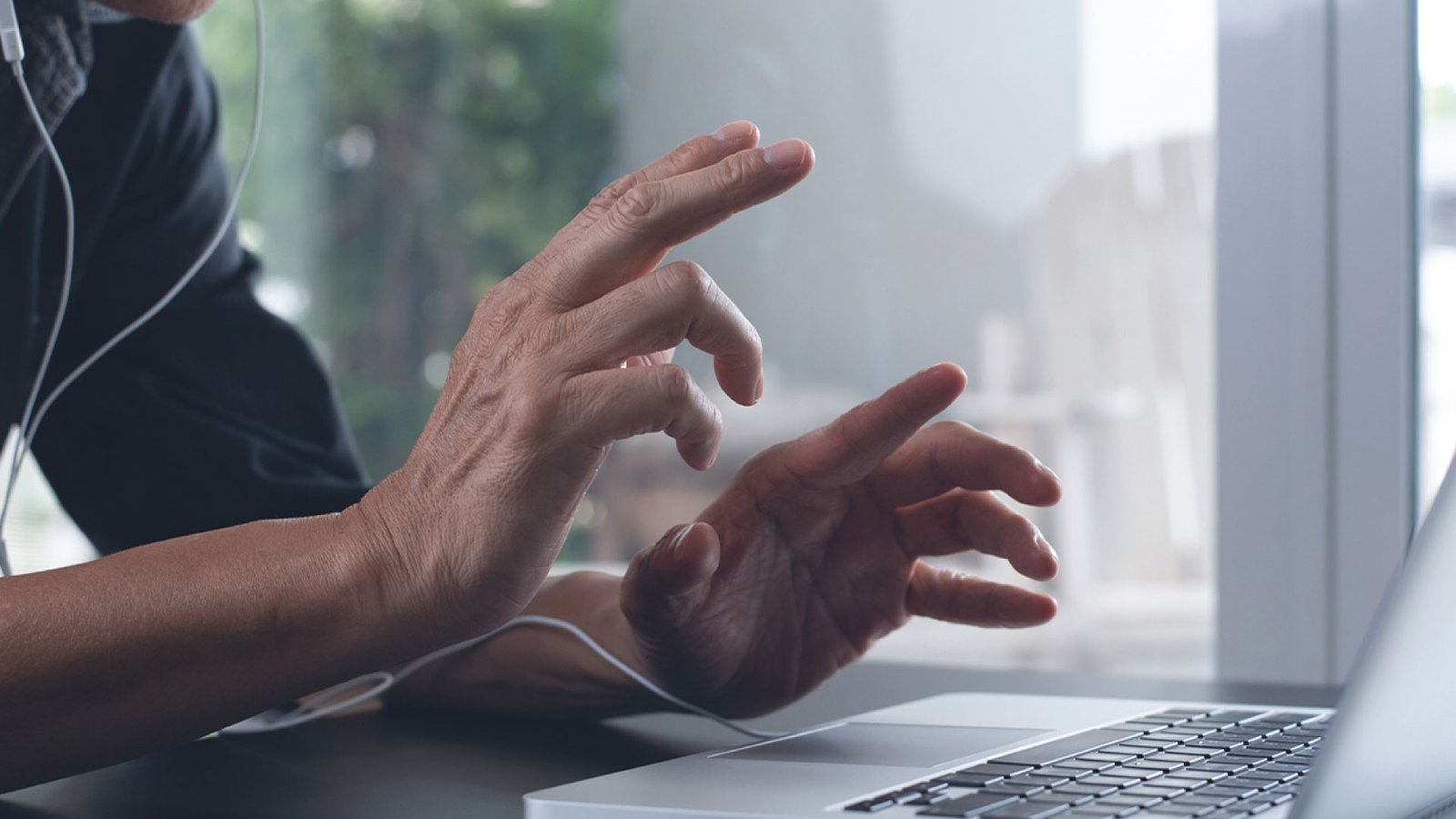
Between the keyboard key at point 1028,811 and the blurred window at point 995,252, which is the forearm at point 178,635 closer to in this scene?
the keyboard key at point 1028,811

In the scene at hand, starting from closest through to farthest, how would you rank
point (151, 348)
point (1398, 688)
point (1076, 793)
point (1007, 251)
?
point (1398, 688) < point (1076, 793) < point (151, 348) < point (1007, 251)

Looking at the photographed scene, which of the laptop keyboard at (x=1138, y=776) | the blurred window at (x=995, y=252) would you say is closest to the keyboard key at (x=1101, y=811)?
the laptop keyboard at (x=1138, y=776)

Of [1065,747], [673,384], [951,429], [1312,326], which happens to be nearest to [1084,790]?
[1065,747]

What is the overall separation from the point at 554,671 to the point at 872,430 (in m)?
0.29

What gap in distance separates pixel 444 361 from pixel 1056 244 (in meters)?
1.28

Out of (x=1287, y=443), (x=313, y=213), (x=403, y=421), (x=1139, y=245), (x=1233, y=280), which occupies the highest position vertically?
(x=313, y=213)

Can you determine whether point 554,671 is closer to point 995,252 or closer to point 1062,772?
point 1062,772

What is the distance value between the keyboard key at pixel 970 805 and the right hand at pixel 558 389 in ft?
0.65

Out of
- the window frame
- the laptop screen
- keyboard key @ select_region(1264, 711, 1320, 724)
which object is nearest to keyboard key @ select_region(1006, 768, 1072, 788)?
the laptop screen

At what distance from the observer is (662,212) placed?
0.60 metres

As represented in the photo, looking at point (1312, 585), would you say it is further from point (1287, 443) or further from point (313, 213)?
point (313, 213)

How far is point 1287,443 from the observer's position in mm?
1571

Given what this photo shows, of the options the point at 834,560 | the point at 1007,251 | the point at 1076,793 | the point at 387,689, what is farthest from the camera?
the point at 1007,251

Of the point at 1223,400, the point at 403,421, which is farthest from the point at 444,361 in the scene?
the point at 1223,400
